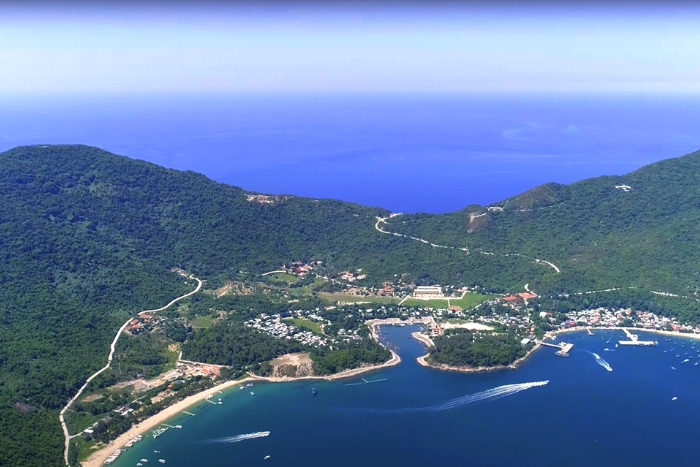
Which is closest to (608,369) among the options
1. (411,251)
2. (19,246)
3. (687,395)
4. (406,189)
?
(687,395)

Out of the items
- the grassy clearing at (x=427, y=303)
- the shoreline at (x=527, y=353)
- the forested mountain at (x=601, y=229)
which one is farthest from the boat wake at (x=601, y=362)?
the grassy clearing at (x=427, y=303)

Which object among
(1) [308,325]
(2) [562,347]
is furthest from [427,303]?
(2) [562,347]

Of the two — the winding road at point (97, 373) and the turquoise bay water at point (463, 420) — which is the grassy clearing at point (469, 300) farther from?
the winding road at point (97, 373)

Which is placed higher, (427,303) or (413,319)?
(427,303)

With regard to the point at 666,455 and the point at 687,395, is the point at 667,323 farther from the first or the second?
the point at 666,455

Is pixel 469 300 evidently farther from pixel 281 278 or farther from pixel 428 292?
pixel 281 278

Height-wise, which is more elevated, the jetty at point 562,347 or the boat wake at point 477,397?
the jetty at point 562,347
